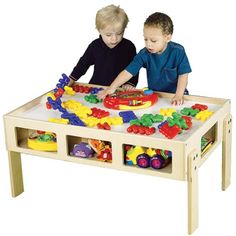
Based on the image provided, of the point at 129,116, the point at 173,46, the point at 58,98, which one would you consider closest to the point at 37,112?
the point at 58,98

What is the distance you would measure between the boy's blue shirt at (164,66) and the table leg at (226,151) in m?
0.39

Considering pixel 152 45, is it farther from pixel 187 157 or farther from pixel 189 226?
pixel 189 226

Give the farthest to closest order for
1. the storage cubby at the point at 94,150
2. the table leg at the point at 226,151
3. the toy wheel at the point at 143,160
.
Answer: the table leg at the point at 226,151
the storage cubby at the point at 94,150
the toy wheel at the point at 143,160

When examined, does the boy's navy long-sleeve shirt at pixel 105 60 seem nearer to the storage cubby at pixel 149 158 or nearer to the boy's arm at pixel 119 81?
the boy's arm at pixel 119 81

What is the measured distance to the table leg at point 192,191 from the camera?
11.1ft

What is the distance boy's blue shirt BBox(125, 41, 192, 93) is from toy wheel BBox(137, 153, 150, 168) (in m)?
0.71

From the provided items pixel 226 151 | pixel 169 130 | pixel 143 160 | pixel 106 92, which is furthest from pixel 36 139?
pixel 226 151

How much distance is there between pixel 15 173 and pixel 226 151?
1210mm

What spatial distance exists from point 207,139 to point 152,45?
0.61 meters

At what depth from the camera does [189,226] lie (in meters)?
3.52

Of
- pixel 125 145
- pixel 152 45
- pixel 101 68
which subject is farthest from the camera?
pixel 101 68

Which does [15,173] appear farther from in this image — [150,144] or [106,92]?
[150,144]

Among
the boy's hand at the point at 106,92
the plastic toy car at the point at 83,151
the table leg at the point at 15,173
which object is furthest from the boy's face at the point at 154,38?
the table leg at the point at 15,173

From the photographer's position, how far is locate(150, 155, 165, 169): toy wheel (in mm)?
3451
